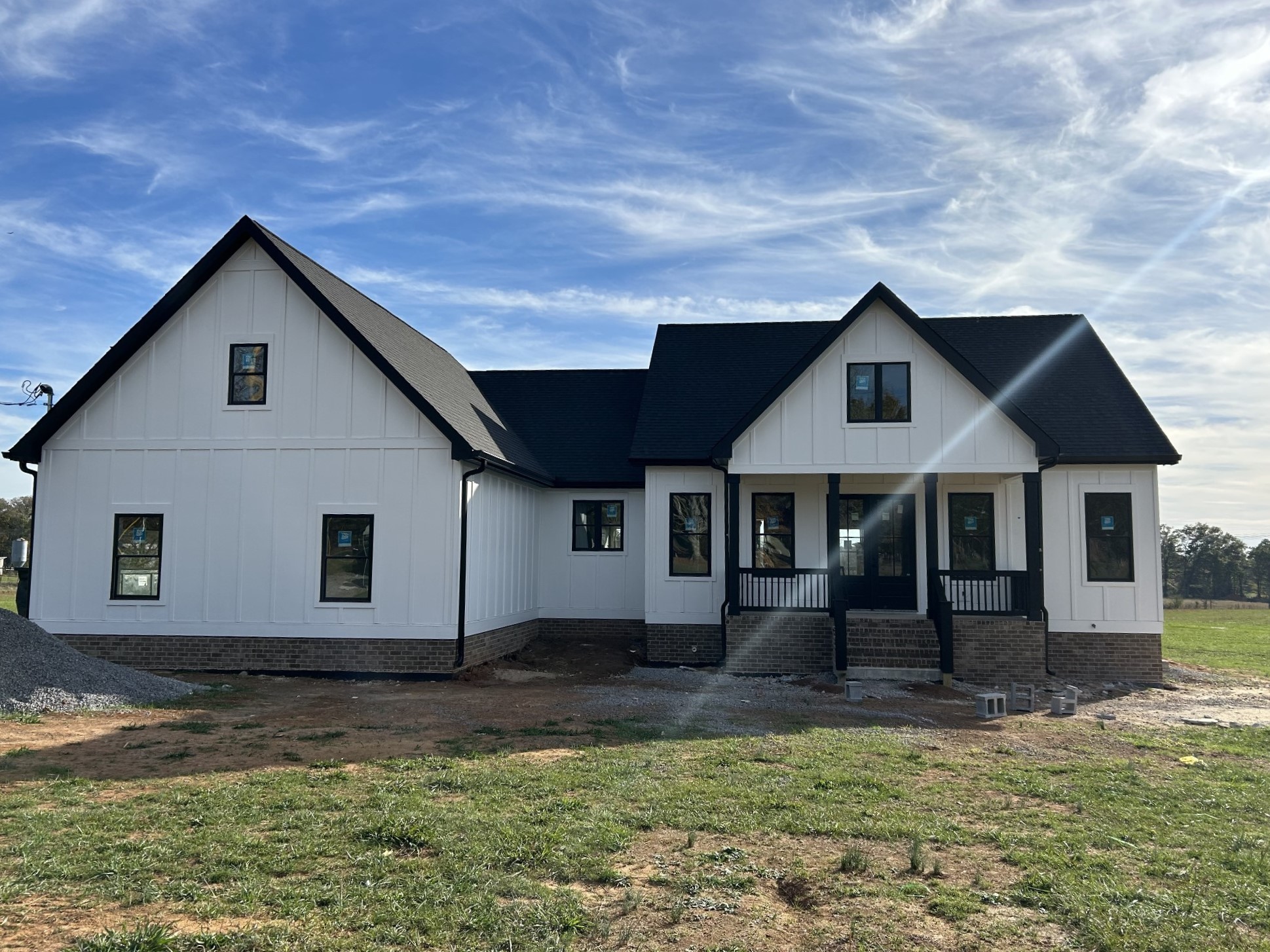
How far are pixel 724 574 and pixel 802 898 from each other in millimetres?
12711

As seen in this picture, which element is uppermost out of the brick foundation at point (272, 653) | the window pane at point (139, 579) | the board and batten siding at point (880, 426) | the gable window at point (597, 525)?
the board and batten siding at point (880, 426)

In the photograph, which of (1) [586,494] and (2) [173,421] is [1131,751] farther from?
(2) [173,421]

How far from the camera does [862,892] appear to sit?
5609 mm

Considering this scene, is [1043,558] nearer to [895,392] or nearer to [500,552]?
[895,392]

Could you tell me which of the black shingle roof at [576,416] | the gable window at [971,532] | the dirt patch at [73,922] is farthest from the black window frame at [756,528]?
the dirt patch at [73,922]

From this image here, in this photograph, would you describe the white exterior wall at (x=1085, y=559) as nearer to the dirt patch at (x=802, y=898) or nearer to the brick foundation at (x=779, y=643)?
the brick foundation at (x=779, y=643)

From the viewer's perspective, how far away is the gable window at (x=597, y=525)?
20609 mm

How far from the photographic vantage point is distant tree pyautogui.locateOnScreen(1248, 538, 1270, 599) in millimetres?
63250

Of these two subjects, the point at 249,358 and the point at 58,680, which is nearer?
the point at 58,680

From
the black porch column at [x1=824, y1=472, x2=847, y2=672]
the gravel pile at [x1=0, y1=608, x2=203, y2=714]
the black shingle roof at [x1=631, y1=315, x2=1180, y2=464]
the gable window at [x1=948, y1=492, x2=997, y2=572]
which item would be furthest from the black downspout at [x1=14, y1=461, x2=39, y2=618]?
the gable window at [x1=948, y1=492, x2=997, y2=572]

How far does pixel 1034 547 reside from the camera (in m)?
16.4

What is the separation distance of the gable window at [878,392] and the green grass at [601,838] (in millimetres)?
8189

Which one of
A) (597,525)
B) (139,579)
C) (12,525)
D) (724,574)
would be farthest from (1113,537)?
(12,525)

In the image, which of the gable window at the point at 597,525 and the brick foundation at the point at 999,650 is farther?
the gable window at the point at 597,525
